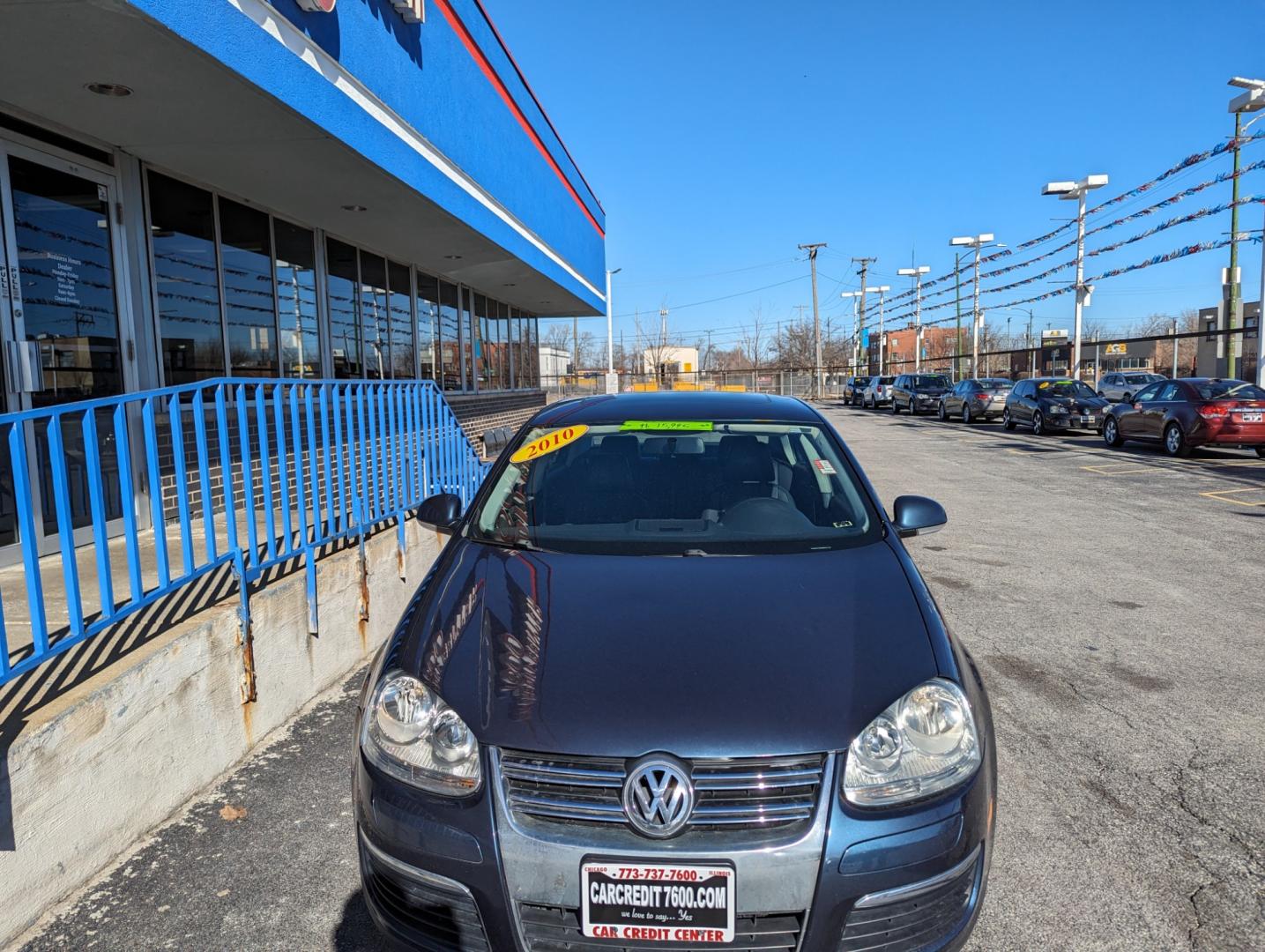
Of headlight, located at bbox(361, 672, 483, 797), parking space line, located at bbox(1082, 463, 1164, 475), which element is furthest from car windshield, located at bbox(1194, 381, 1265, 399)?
headlight, located at bbox(361, 672, 483, 797)

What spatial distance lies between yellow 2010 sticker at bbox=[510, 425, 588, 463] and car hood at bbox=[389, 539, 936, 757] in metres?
0.76

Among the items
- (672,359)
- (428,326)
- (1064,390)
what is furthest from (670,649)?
(672,359)

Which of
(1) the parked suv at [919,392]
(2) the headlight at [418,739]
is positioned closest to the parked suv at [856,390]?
(1) the parked suv at [919,392]

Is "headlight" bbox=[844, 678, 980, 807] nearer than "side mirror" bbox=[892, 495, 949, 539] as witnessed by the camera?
Yes

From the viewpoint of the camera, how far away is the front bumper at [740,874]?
1906 millimetres

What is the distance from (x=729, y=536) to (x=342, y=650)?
9.25ft

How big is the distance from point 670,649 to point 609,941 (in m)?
0.73

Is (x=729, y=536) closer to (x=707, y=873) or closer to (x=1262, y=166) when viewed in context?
(x=707, y=873)

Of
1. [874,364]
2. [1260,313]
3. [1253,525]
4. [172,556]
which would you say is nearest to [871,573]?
[172,556]

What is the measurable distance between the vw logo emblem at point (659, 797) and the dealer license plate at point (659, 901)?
8cm

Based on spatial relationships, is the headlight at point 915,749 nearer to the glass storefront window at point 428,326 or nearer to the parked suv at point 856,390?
the glass storefront window at point 428,326

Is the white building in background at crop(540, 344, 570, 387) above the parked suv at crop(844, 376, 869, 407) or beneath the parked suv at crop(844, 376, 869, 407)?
above

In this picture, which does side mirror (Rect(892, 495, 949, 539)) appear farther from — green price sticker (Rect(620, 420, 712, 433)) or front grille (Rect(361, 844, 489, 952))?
front grille (Rect(361, 844, 489, 952))

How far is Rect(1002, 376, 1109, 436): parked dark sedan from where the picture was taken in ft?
75.0
